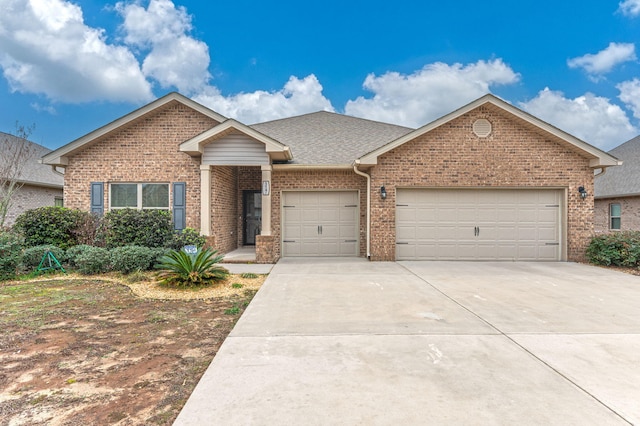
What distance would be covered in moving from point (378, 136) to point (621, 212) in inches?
501

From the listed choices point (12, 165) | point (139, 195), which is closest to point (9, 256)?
point (139, 195)

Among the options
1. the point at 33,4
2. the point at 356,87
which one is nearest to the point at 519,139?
the point at 356,87

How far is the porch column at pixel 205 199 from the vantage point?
9.73 meters

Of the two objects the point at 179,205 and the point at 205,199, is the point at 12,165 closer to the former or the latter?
the point at 179,205

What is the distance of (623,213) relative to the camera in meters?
15.4

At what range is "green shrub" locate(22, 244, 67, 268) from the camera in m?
8.05

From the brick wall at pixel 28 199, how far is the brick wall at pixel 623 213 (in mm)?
26951

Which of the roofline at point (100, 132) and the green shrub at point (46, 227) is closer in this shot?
the green shrub at point (46, 227)

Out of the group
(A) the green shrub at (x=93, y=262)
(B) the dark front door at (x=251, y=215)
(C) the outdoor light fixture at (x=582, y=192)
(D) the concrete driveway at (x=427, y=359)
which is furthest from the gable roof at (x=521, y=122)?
(A) the green shrub at (x=93, y=262)

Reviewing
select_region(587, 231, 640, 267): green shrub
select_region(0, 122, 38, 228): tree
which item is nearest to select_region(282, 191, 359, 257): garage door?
select_region(587, 231, 640, 267): green shrub

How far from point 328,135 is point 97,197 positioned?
8648mm

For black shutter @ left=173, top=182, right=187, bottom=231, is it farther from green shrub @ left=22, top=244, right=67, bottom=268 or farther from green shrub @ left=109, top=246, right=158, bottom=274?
green shrub @ left=22, top=244, right=67, bottom=268

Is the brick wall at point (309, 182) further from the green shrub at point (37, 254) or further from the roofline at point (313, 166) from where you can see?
the green shrub at point (37, 254)

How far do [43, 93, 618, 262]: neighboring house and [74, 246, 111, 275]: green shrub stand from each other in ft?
8.47
